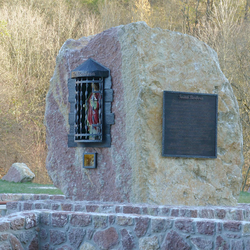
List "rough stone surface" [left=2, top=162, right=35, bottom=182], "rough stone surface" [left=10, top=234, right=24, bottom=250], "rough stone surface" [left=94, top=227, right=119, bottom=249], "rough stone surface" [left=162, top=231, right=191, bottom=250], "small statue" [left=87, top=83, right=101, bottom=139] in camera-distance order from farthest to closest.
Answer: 1. "rough stone surface" [left=2, top=162, right=35, bottom=182]
2. "small statue" [left=87, top=83, right=101, bottom=139]
3. "rough stone surface" [left=94, top=227, right=119, bottom=249]
4. "rough stone surface" [left=10, top=234, right=24, bottom=250]
5. "rough stone surface" [left=162, top=231, right=191, bottom=250]

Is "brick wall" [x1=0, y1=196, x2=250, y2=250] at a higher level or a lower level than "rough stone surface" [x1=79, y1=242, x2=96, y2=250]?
higher

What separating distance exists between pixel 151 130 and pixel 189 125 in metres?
0.65

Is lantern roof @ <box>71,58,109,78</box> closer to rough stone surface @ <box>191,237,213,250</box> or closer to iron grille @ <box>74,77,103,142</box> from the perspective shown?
iron grille @ <box>74,77,103,142</box>

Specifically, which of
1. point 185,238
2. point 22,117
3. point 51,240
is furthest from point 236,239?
point 22,117

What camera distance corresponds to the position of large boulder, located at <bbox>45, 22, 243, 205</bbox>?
7273 millimetres

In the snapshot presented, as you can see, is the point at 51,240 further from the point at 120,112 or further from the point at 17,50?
the point at 17,50

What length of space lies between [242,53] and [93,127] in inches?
467

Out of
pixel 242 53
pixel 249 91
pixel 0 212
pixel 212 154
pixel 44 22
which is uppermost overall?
pixel 44 22

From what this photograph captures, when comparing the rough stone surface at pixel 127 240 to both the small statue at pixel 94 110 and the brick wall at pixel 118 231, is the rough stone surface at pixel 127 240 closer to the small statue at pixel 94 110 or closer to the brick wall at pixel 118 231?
the brick wall at pixel 118 231

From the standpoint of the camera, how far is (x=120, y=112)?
7.58 m

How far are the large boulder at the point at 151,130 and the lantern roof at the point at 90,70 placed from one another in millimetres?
94

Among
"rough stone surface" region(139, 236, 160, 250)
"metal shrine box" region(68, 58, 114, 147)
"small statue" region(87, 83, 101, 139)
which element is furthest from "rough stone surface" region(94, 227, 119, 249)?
"small statue" region(87, 83, 101, 139)

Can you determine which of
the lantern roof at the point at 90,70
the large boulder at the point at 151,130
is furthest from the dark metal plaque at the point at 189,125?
the lantern roof at the point at 90,70

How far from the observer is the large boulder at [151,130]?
23.9ft
